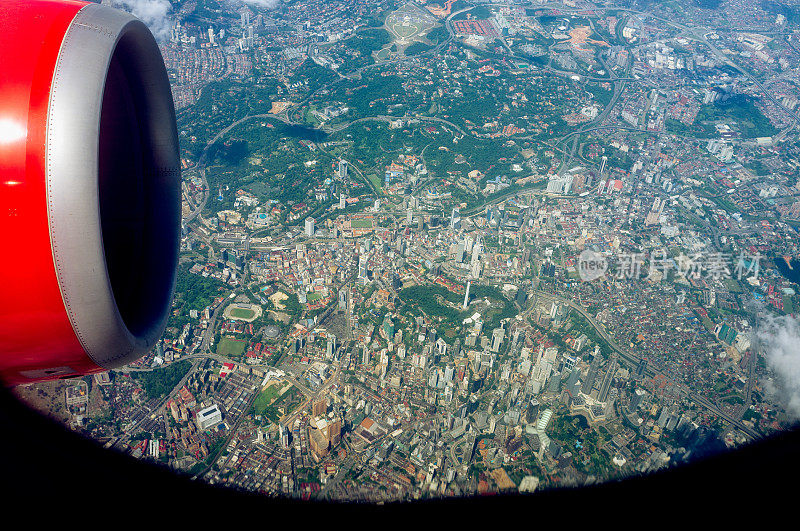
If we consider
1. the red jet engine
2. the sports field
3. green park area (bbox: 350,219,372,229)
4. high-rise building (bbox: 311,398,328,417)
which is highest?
the red jet engine

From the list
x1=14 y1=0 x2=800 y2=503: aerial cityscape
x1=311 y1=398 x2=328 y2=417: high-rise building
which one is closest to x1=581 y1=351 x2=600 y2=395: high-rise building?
x1=14 y1=0 x2=800 y2=503: aerial cityscape

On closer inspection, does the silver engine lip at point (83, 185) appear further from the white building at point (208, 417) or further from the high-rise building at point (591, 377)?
the high-rise building at point (591, 377)

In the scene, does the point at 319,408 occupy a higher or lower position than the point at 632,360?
higher

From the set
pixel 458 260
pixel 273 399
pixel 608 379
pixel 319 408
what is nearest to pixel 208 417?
pixel 273 399

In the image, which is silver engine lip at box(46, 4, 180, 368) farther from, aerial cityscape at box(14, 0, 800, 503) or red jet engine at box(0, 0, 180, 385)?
aerial cityscape at box(14, 0, 800, 503)

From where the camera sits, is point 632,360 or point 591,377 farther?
point 632,360

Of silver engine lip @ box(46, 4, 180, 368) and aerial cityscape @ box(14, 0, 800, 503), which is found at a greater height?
silver engine lip @ box(46, 4, 180, 368)

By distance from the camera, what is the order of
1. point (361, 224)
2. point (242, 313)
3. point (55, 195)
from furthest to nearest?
1. point (361, 224)
2. point (242, 313)
3. point (55, 195)

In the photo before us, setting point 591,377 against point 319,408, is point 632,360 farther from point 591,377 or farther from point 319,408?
point 319,408

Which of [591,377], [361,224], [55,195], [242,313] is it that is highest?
[55,195]

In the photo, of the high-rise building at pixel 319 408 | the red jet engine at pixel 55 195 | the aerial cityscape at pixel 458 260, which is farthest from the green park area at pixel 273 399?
the red jet engine at pixel 55 195
